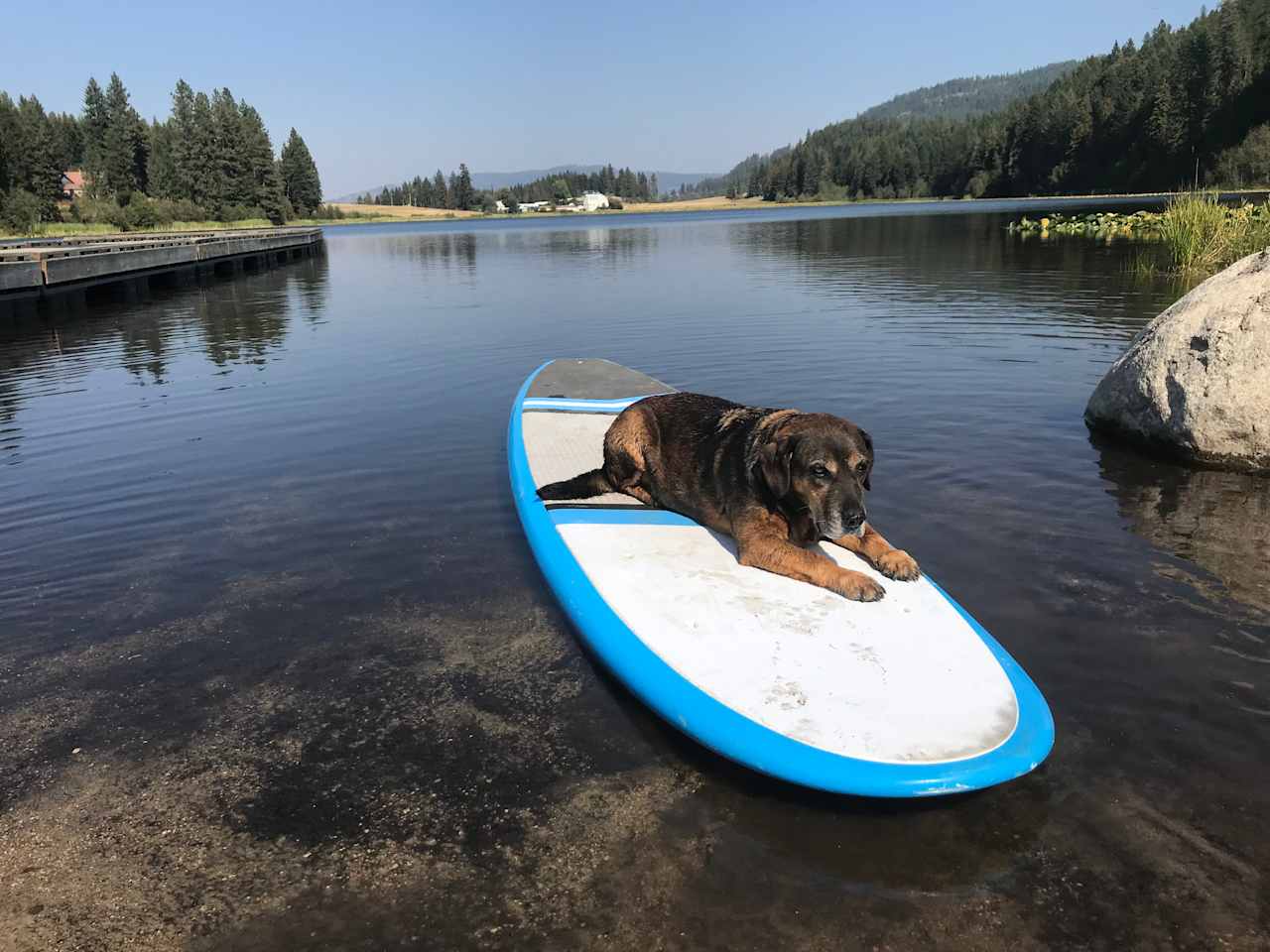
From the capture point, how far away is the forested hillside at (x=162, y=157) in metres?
103

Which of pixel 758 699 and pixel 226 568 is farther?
pixel 226 568

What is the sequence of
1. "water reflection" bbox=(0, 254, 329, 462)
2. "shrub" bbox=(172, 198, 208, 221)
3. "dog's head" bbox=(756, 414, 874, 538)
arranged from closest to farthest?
"dog's head" bbox=(756, 414, 874, 538)
"water reflection" bbox=(0, 254, 329, 462)
"shrub" bbox=(172, 198, 208, 221)

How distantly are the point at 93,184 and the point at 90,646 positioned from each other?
14066cm

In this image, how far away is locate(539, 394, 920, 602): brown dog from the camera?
5.48m

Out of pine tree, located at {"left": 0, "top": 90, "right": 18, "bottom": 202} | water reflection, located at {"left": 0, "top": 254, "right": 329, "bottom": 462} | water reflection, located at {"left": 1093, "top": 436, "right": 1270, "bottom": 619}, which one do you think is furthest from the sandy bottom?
pine tree, located at {"left": 0, "top": 90, "right": 18, "bottom": 202}

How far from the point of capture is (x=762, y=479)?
19.8 feet

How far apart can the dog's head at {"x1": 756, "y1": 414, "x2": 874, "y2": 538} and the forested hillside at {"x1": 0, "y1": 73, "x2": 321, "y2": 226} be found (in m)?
112

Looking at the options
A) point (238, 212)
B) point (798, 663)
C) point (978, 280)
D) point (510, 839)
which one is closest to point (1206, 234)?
point (978, 280)

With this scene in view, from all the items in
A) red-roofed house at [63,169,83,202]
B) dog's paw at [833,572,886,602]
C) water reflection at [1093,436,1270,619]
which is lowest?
water reflection at [1093,436,1270,619]

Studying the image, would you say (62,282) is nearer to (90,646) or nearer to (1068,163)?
(90,646)

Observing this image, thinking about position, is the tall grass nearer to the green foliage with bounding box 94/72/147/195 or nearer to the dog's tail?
the dog's tail

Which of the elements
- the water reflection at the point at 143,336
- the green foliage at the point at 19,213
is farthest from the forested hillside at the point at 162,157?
the water reflection at the point at 143,336

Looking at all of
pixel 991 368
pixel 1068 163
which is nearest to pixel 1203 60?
pixel 1068 163

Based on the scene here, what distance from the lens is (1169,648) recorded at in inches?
228
